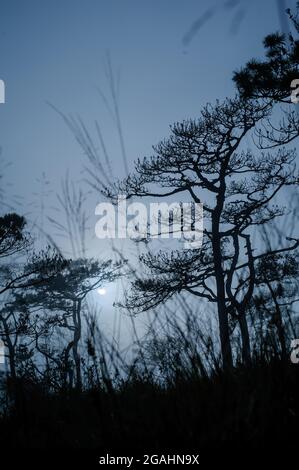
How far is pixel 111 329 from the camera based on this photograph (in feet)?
10.1

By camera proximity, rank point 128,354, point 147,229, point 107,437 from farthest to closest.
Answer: point 147,229, point 128,354, point 107,437

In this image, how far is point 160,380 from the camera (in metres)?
2.83

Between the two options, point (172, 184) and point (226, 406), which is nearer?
point (226, 406)

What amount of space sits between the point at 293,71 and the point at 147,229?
6325 millimetres

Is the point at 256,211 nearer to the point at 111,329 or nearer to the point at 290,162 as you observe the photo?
the point at 290,162

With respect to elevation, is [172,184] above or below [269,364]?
above

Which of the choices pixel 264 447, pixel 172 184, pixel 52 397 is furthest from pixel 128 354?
pixel 172 184

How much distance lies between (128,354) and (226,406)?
151cm

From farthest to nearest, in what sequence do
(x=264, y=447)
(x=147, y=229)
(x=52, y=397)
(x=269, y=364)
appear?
(x=147, y=229), (x=52, y=397), (x=269, y=364), (x=264, y=447)
